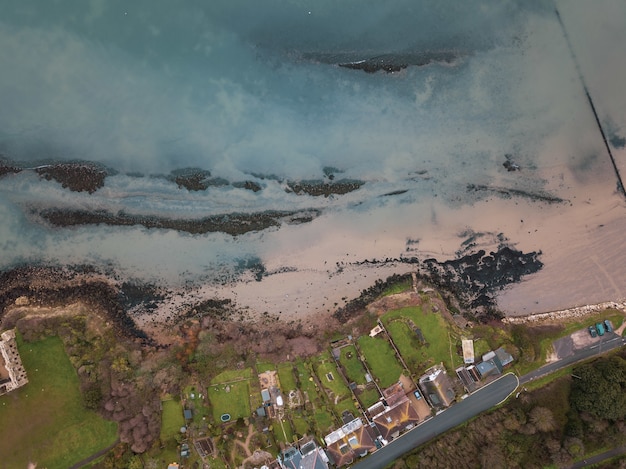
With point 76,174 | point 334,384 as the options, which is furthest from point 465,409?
point 76,174

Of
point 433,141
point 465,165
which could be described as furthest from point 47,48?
point 465,165

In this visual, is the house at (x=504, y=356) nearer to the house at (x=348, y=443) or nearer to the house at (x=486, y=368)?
the house at (x=486, y=368)

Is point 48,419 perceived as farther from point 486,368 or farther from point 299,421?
point 486,368

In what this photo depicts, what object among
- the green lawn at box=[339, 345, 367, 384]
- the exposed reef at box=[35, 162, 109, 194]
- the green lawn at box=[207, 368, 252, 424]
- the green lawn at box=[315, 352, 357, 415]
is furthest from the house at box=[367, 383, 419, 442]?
the exposed reef at box=[35, 162, 109, 194]

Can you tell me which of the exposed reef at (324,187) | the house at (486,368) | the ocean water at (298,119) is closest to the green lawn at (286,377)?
the ocean water at (298,119)

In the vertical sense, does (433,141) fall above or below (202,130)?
below

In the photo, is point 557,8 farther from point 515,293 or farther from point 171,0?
point 171,0
